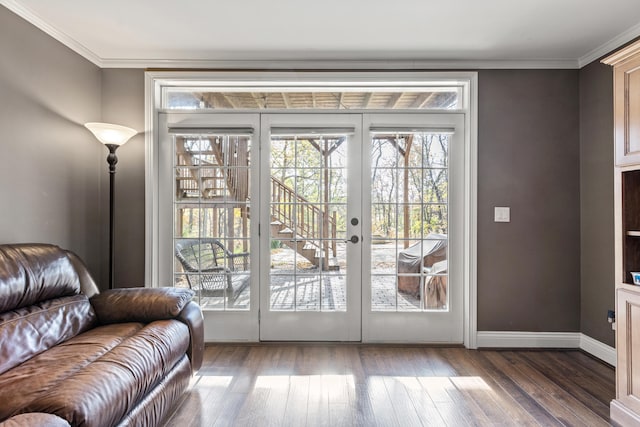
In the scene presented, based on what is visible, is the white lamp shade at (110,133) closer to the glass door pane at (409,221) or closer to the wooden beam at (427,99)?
the glass door pane at (409,221)

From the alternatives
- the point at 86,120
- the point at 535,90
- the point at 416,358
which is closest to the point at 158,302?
the point at 86,120

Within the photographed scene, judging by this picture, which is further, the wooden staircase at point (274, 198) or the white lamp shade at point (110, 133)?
the wooden staircase at point (274, 198)

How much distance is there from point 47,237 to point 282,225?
1.80 metres

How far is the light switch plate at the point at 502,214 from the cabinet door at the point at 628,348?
111 centimetres

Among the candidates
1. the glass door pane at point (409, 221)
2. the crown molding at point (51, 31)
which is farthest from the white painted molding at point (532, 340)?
the crown molding at point (51, 31)

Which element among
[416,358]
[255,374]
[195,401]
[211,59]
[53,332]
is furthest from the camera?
[211,59]

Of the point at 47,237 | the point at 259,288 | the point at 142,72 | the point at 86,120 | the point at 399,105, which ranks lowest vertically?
the point at 259,288

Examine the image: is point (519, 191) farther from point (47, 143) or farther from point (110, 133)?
point (47, 143)

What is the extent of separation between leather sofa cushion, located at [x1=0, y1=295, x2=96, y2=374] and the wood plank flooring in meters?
0.80

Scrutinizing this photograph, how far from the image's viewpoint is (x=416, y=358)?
283 centimetres

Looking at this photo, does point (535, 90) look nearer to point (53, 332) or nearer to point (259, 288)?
point (259, 288)

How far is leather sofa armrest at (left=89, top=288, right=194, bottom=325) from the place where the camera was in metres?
2.23

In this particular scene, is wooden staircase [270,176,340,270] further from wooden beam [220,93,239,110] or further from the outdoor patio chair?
wooden beam [220,93,239,110]

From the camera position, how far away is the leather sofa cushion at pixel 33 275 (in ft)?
6.00
